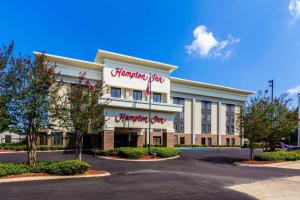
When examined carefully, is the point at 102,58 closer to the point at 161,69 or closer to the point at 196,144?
the point at 161,69

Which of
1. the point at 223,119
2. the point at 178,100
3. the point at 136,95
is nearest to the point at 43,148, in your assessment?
the point at 136,95

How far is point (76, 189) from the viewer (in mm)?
13375

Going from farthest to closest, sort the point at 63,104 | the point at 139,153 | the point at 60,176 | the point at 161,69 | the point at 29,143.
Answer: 1. the point at 161,69
2. the point at 139,153
3. the point at 63,104
4. the point at 29,143
5. the point at 60,176

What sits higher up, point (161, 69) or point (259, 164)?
point (161, 69)

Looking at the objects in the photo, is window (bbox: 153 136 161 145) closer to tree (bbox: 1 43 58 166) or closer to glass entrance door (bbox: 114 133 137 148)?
glass entrance door (bbox: 114 133 137 148)

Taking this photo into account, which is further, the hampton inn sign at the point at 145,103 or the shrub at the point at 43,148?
the hampton inn sign at the point at 145,103

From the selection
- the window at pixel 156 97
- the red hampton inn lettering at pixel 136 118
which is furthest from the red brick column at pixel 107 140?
the window at pixel 156 97

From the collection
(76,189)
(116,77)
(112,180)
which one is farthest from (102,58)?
(76,189)

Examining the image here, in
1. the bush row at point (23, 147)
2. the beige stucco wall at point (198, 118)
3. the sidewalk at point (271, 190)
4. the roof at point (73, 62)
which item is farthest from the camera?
the beige stucco wall at point (198, 118)

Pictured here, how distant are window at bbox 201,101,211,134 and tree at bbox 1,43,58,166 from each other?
4623 cm

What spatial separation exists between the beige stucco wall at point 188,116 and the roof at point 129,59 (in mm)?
12891

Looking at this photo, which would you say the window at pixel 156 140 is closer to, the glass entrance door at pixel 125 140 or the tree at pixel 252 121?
the glass entrance door at pixel 125 140

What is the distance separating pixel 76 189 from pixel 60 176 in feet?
13.2

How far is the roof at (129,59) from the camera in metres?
42.6
